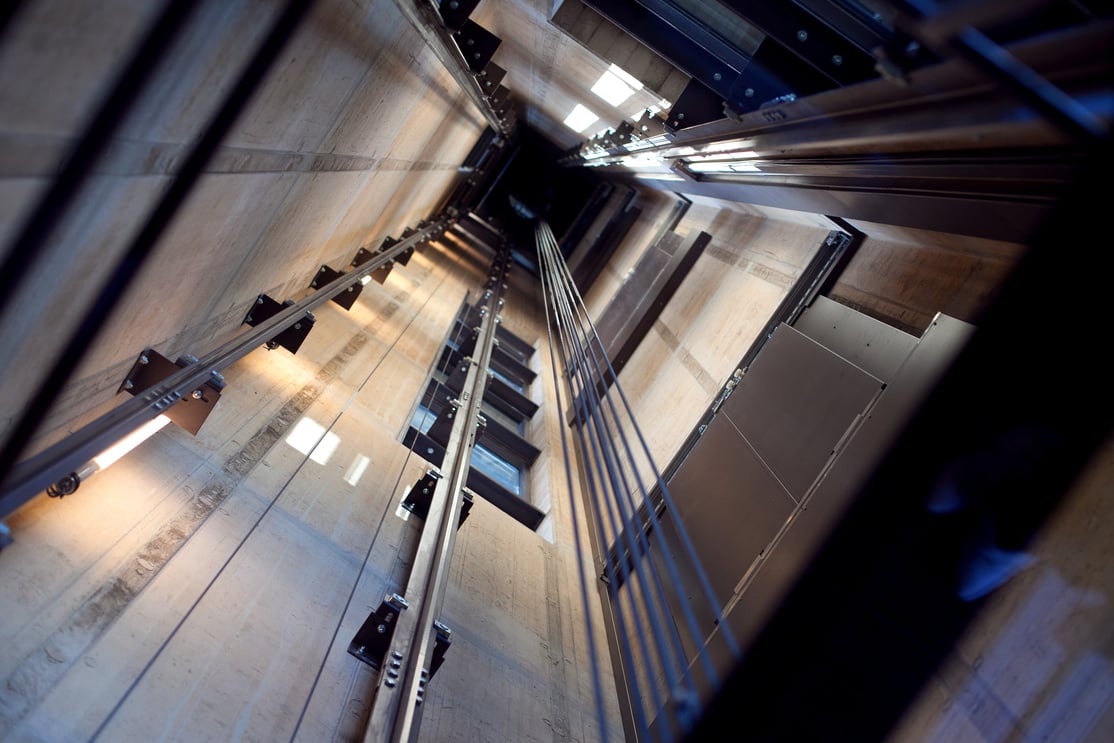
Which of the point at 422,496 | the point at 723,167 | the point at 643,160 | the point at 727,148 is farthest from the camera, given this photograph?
the point at 643,160

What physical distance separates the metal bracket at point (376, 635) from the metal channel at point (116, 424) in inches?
30.9

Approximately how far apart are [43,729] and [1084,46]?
2191mm

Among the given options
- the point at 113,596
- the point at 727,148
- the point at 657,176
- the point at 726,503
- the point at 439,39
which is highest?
the point at 657,176

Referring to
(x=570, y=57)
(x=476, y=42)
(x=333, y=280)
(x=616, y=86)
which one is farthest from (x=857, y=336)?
(x=570, y=57)

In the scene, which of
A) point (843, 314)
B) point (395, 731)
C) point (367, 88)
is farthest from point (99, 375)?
point (843, 314)

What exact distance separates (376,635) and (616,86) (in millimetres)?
5642

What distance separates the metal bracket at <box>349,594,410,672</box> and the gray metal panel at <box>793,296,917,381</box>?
187 centimetres

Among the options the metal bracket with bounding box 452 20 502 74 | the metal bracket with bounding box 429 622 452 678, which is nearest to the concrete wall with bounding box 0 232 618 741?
the metal bracket with bounding box 429 622 452 678

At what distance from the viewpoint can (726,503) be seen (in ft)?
12.3

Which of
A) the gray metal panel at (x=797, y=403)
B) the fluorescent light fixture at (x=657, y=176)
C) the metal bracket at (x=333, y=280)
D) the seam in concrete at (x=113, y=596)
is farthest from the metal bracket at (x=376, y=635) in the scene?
the fluorescent light fixture at (x=657, y=176)

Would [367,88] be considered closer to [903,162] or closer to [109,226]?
[109,226]

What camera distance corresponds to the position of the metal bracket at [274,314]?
369 cm

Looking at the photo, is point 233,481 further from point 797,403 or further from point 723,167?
point 723,167

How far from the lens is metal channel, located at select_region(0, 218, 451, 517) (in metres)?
1.45
